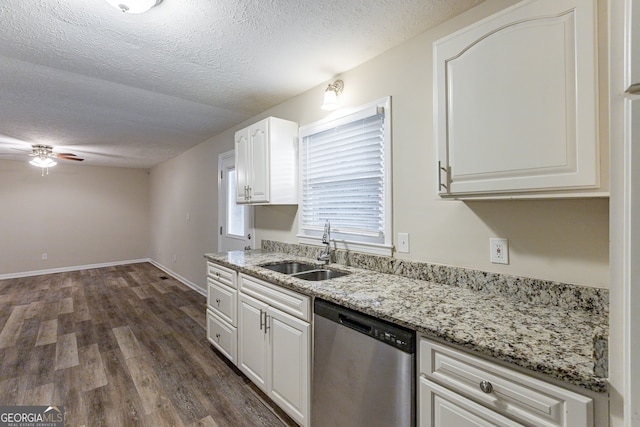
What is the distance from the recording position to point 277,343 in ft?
6.07

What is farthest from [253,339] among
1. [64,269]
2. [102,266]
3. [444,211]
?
[64,269]

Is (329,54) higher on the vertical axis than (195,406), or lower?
higher

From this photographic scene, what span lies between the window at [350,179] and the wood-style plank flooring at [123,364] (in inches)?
51.7

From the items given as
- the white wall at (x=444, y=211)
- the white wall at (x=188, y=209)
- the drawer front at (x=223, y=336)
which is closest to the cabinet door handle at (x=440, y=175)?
the white wall at (x=444, y=211)

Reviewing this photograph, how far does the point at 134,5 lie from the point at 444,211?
1.92 m

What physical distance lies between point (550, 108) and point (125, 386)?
3.08 m

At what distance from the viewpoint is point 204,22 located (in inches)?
64.8

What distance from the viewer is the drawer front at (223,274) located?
2.33 metres

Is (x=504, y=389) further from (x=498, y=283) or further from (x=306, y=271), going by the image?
(x=306, y=271)

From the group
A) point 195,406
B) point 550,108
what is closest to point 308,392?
point 195,406

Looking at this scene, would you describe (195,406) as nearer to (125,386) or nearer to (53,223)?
(125,386)

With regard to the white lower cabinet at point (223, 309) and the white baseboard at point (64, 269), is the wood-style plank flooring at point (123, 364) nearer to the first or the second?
the white lower cabinet at point (223, 309)

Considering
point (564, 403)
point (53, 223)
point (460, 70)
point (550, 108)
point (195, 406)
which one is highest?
point (460, 70)

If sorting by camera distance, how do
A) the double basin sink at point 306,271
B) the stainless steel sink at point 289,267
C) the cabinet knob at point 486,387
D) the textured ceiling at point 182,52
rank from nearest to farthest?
the cabinet knob at point 486,387
the textured ceiling at point 182,52
the double basin sink at point 306,271
the stainless steel sink at point 289,267
